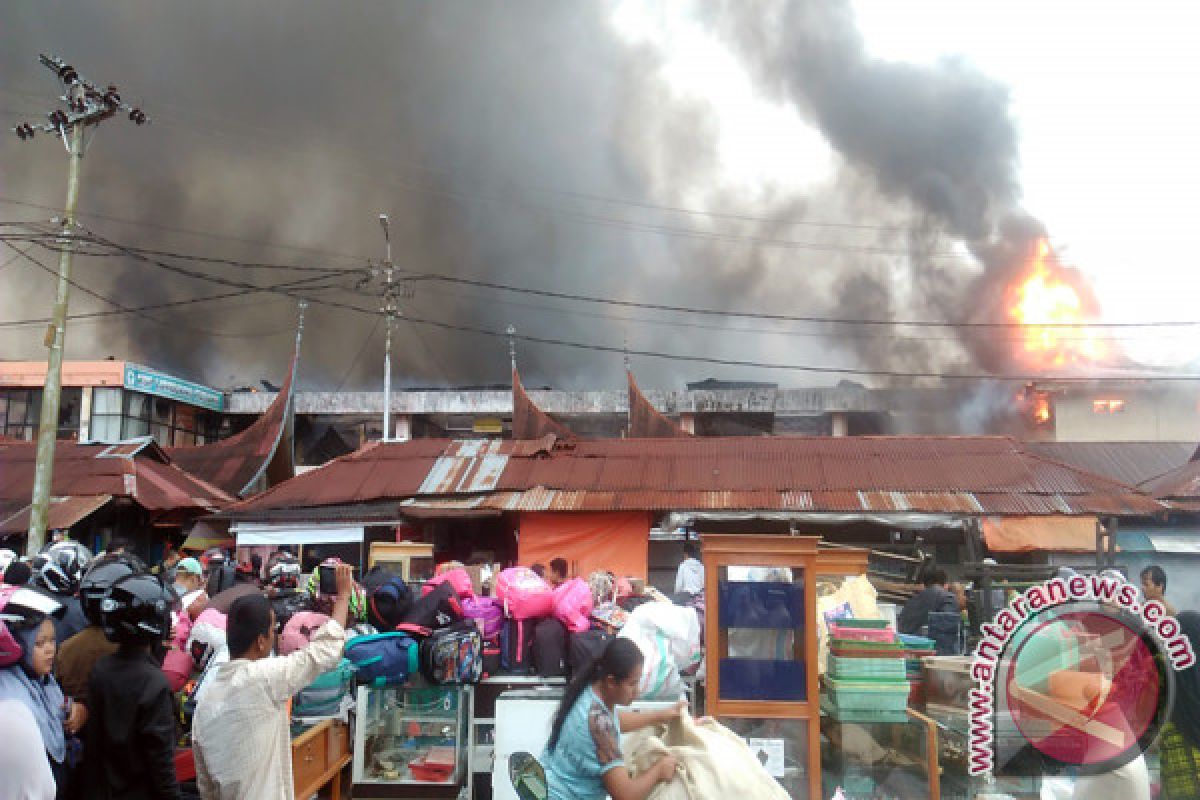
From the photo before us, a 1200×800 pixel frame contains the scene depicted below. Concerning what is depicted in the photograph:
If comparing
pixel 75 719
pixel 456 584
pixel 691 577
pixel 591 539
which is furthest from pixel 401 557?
pixel 75 719

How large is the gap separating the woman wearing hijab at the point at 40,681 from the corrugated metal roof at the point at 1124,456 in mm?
18559

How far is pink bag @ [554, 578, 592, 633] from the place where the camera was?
6.49m

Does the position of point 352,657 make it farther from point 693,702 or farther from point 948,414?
point 948,414

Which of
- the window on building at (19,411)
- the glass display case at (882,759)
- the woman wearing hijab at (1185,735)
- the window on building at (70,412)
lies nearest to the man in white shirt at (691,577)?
the glass display case at (882,759)

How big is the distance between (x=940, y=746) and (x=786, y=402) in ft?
81.6

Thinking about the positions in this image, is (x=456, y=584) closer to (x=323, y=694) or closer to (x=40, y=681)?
(x=323, y=694)

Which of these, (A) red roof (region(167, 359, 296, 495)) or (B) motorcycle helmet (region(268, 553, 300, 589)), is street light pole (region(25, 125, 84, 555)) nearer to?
(A) red roof (region(167, 359, 296, 495))

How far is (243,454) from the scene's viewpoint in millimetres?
23469

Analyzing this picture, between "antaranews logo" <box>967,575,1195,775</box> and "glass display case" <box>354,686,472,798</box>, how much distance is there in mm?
3640

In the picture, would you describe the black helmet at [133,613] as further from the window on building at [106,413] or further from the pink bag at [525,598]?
the window on building at [106,413]

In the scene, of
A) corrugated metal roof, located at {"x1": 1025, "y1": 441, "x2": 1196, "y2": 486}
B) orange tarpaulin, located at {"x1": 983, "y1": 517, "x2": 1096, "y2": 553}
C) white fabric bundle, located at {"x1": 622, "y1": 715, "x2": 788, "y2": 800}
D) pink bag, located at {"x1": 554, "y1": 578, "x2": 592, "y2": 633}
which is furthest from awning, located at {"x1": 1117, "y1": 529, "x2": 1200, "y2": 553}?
white fabric bundle, located at {"x1": 622, "y1": 715, "x2": 788, "y2": 800}

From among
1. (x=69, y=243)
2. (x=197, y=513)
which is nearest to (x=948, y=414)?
(x=197, y=513)

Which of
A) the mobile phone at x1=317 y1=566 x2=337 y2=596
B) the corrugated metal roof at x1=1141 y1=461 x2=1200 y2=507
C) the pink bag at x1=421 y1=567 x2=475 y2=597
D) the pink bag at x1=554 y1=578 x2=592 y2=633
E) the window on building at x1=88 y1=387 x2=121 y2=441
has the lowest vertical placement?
the pink bag at x1=554 y1=578 x2=592 y2=633

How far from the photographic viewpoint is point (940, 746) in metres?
6.18
